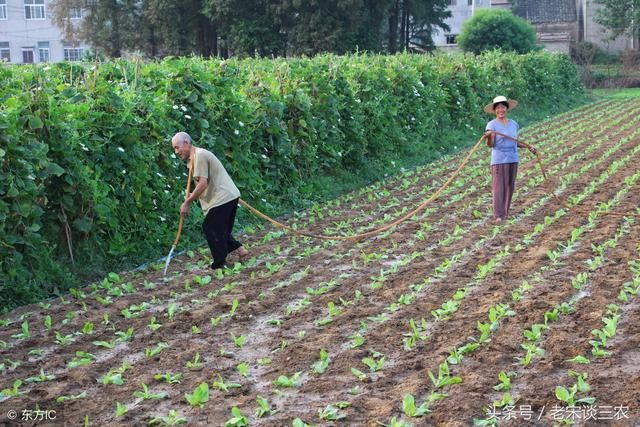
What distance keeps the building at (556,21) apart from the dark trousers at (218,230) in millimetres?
46177

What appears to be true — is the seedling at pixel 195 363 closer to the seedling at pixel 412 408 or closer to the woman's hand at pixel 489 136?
the seedling at pixel 412 408

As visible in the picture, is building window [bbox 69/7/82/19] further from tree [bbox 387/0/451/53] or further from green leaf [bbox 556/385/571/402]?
green leaf [bbox 556/385/571/402]

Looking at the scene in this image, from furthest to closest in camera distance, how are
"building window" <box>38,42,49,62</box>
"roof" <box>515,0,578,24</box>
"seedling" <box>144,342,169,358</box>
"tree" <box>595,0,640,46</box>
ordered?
1. "roof" <box>515,0,578,24</box>
2. "building window" <box>38,42,49,62</box>
3. "tree" <box>595,0,640,46</box>
4. "seedling" <box>144,342,169,358</box>

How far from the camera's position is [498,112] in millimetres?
11422

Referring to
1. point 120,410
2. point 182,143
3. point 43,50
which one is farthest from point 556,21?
point 120,410

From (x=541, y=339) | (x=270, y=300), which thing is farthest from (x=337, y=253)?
(x=541, y=339)

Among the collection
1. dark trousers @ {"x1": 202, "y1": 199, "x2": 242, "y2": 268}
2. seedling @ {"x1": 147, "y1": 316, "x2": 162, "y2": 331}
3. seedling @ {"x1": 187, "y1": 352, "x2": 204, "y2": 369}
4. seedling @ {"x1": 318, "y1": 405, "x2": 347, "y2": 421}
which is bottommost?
seedling @ {"x1": 318, "y1": 405, "x2": 347, "y2": 421}

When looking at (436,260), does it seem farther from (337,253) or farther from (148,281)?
(148,281)

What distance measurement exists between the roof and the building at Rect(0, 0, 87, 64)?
27.7 m

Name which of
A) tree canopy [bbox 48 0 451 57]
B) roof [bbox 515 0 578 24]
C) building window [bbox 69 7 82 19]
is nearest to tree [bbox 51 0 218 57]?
tree canopy [bbox 48 0 451 57]

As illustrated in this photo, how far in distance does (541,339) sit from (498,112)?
5.34 metres

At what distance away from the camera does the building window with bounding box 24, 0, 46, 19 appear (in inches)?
2074

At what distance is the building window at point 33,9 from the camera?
173 ft

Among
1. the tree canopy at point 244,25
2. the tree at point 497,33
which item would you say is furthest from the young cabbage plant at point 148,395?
the tree at point 497,33
